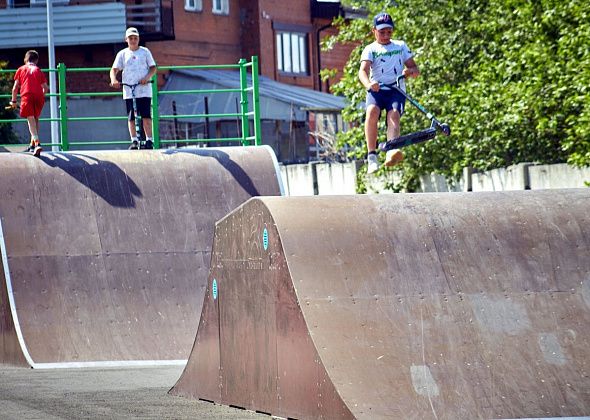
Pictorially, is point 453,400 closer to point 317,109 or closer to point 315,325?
point 315,325

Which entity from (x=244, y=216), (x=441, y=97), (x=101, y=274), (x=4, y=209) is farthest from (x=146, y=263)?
(x=441, y=97)

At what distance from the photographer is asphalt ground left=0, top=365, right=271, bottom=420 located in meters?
9.39

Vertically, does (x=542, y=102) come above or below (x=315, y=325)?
above

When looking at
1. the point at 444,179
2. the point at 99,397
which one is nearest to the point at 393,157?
the point at 99,397

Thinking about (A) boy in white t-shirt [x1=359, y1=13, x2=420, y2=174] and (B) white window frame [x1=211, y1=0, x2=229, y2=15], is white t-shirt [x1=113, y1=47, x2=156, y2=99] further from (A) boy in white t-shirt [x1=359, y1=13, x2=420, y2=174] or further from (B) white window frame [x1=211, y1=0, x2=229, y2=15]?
(B) white window frame [x1=211, y1=0, x2=229, y2=15]

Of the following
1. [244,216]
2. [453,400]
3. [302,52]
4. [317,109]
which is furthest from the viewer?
[302,52]

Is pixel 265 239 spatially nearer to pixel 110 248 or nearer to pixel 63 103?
pixel 110 248

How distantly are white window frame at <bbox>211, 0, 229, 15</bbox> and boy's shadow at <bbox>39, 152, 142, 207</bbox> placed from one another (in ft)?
122

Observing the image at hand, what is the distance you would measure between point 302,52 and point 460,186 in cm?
3360

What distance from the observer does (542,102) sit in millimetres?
22203

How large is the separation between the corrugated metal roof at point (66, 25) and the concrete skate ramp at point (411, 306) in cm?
3831

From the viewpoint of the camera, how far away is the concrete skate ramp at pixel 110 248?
46.0 ft

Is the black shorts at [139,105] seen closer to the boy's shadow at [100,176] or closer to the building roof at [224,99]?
the boy's shadow at [100,176]

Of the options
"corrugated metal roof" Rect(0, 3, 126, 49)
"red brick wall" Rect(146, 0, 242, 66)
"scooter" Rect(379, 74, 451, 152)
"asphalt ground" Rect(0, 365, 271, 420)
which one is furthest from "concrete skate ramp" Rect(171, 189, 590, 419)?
"red brick wall" Rect(146, 0, 242, 66)
